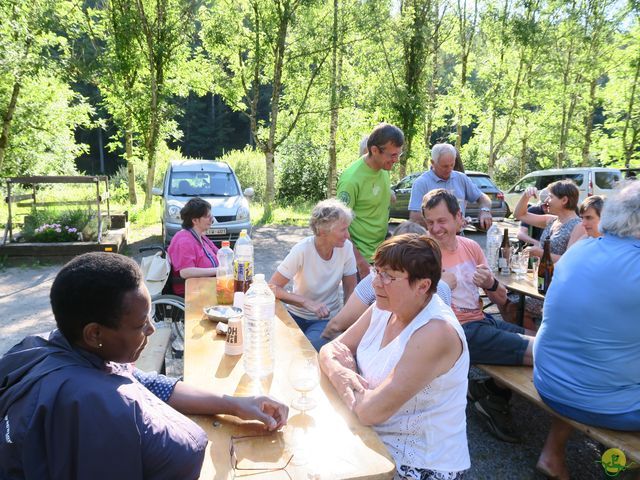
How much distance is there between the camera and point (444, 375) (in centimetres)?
170

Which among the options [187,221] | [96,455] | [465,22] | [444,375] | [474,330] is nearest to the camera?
[96,455]

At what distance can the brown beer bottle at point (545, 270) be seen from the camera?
362 cm

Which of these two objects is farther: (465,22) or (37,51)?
(465,22)

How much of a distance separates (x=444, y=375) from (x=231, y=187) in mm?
8336

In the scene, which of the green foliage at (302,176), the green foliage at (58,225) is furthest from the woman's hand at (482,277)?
the green foliage at (302,176)

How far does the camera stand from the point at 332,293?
3.39m

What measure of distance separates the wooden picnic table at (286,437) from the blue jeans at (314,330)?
62 centimetres

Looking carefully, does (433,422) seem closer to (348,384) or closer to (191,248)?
(348,384)

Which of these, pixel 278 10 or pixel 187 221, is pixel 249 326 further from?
pixel 278 10

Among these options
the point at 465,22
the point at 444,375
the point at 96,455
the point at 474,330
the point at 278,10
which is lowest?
the point at 474,330

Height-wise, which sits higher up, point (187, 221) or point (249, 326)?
point (187, 221)

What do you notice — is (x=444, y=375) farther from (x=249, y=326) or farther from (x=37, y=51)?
(x=37, y=51)

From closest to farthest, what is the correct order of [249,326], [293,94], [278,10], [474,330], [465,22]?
[249,326]
[474,330]
[278,10]
[293,94]
[465,22]

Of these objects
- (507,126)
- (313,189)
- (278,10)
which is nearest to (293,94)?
(278,10)
